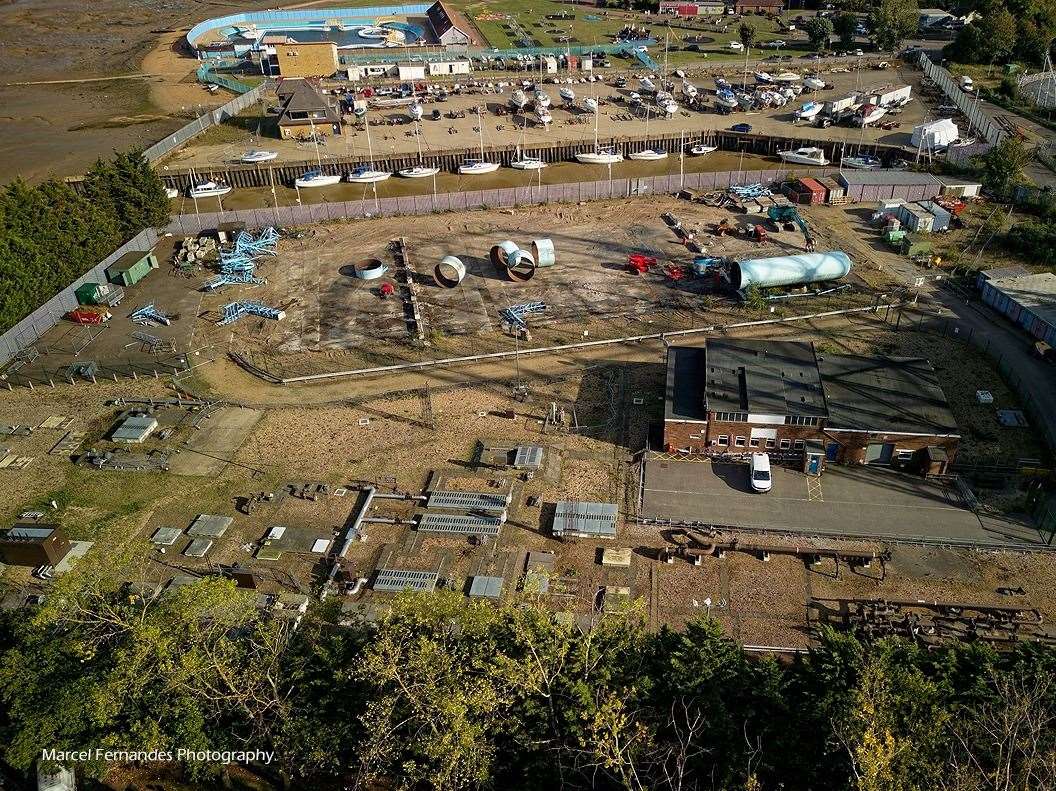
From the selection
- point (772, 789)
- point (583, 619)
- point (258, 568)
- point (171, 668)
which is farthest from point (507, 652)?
point (258, 568)

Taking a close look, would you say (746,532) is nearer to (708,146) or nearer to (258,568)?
(258,568)

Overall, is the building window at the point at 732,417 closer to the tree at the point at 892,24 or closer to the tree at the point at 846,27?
the tree at the point at 892,24

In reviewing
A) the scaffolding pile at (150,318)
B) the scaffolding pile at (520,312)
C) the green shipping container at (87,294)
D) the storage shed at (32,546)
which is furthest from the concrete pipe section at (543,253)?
the storage shed at (32,546)

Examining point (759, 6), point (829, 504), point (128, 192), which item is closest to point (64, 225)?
point (128, 192)

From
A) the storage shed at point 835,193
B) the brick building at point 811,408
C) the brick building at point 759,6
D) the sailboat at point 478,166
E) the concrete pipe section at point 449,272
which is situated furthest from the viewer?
the brick building at point 759,6

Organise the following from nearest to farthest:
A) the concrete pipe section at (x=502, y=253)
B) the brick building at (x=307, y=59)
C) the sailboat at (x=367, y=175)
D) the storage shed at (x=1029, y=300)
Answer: the storage shed at (x=1029, y=300) < the concrete pipe section at (x=502, y=253) < the sailboat at (x=367, y=175) < the brick building at (x=307, y=59)

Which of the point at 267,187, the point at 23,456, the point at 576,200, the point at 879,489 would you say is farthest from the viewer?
the point at 267,187

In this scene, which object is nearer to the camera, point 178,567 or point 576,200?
point 178,567
